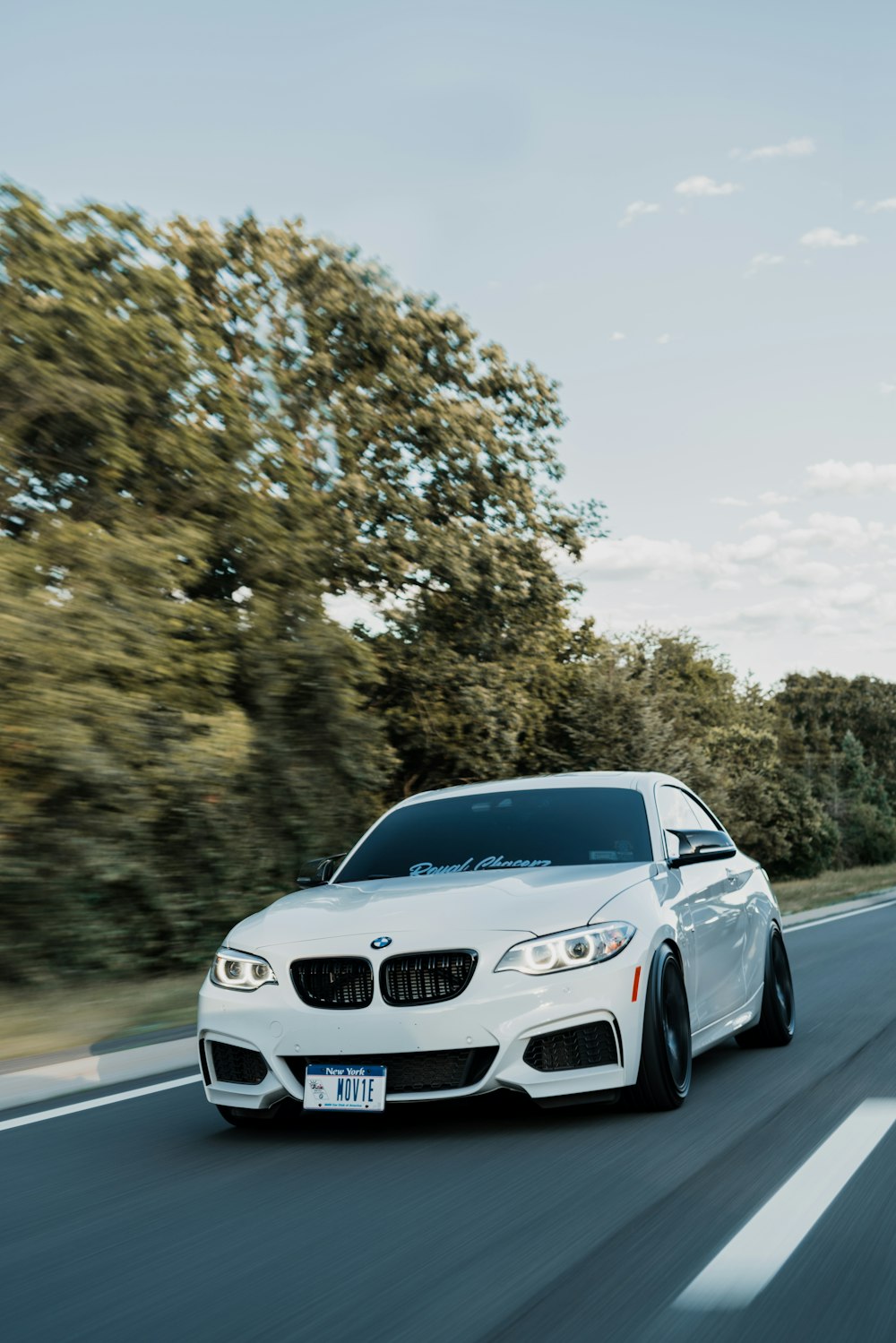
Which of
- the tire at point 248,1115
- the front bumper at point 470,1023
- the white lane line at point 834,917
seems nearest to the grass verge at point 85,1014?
the tire at point 248,1115

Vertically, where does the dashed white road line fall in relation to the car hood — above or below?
below

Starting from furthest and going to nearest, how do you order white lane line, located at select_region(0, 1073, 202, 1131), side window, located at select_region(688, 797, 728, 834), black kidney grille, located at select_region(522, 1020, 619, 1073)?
side window, located at select_region(688, 797, 728, 834) < white lane line, located at select_region(0, 1073, 202, 1131) < black kidney grille, located at select_region(522, 1020, 619, 1073)

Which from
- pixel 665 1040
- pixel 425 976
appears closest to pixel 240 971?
pixel 425 976

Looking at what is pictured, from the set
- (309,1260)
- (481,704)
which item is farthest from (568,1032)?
(481,704)

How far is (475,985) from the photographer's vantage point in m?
6.28

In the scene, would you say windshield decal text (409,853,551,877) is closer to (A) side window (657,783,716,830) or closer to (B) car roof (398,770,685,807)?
(B) car roof (398,770,685,807)

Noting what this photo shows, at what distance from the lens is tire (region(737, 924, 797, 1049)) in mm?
9039

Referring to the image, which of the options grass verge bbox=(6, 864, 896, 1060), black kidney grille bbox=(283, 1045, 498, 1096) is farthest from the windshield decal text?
grass verge bbox=(6, 864, 896, 1060)

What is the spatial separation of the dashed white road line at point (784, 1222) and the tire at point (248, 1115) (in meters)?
2.20

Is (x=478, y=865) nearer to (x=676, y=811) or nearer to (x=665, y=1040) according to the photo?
(x=665, y=1040)

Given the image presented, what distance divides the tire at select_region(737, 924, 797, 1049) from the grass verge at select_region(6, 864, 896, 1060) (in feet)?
12.2

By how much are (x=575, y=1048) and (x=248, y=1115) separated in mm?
1452

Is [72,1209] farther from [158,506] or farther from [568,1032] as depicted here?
[158,506]

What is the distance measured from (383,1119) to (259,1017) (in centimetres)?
84
